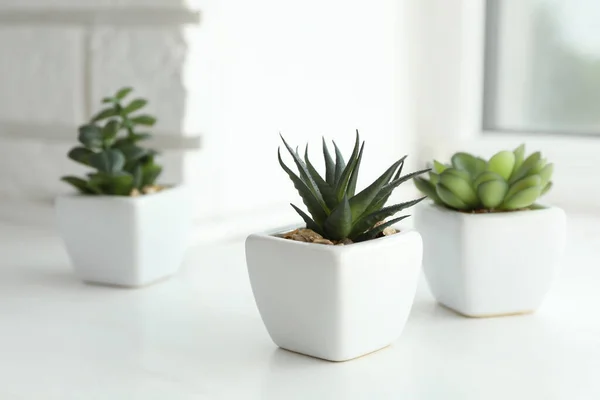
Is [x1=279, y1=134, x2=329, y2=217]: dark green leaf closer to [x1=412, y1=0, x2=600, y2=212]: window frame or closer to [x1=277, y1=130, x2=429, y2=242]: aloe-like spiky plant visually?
[x1=277, y1=130, x2=429, y2=242]: aloe-like spiky plant

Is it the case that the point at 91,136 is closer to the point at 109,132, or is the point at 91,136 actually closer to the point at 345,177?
the point at 109,132

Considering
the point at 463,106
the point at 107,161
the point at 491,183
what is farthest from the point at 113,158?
the point at 463,106

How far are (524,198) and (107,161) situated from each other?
0.42 metres

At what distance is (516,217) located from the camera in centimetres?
78

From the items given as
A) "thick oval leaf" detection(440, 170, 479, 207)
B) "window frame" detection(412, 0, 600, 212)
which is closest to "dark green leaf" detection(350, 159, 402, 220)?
"thick oval leaf" detection(440, 170, 479, 207)

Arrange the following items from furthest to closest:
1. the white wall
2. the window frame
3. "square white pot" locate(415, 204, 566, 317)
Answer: the window frame
the white wall
"square white pot" locate(415, 204, 566, 317)

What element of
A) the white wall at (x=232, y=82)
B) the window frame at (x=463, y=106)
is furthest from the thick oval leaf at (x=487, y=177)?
the window frame at (x=463, y=106)

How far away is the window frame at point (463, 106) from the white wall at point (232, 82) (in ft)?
0.29

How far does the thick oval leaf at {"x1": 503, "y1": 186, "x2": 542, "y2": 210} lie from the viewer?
2.56 feet

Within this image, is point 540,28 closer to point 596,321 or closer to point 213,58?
point 213,58

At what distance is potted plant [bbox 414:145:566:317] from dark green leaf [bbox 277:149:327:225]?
5.7 inches

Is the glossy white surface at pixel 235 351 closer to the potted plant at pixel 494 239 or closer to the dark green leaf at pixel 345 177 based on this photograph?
the potted plant at pixel 494 239

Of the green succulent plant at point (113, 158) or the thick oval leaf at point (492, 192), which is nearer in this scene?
the thick oval leaf at point (492, 192)

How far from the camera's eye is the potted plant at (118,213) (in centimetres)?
91
